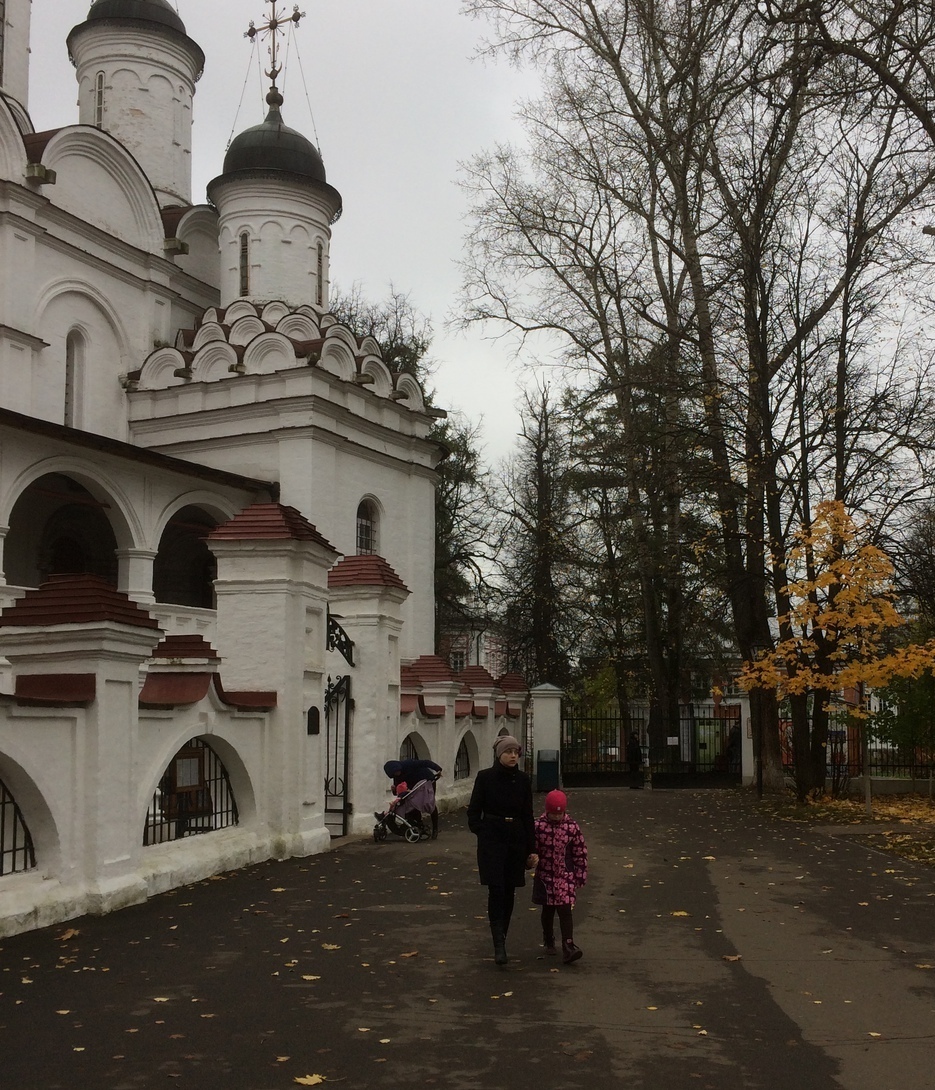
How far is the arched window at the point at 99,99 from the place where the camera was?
31469 millimetres

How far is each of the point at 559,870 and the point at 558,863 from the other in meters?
0.05

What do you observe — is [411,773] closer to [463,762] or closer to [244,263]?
[463,762]

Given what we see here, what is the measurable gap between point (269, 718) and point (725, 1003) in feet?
24.3

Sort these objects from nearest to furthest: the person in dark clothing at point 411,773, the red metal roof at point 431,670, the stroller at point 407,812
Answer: the person in dark clothing at point 411,773
the stroller at point 407,812
the red metal roof at point 431,670

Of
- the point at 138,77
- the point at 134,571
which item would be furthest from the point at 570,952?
the point at 138,77

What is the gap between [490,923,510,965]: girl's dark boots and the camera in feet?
25.1

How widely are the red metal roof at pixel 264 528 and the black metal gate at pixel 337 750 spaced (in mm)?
3077

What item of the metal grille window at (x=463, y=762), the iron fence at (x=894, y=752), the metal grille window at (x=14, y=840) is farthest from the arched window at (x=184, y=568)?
the metal grille window at (x=14, y=840)

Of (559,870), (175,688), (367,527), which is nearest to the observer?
Answer: (559,870)

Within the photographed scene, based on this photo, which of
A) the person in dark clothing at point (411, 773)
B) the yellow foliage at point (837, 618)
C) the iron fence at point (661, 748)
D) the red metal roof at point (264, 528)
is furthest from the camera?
the iron fence at point (661, 748)

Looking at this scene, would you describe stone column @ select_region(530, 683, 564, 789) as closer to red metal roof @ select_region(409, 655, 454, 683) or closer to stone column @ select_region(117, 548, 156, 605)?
red metal roof @ select_region(409, 655, 454, 683)

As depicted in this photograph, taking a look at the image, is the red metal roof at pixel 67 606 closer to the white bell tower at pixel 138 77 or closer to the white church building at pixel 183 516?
the white church building at pixel 183 516

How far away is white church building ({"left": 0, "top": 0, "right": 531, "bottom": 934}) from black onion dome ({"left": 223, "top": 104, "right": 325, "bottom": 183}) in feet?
0.26

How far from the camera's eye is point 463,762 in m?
22.5
